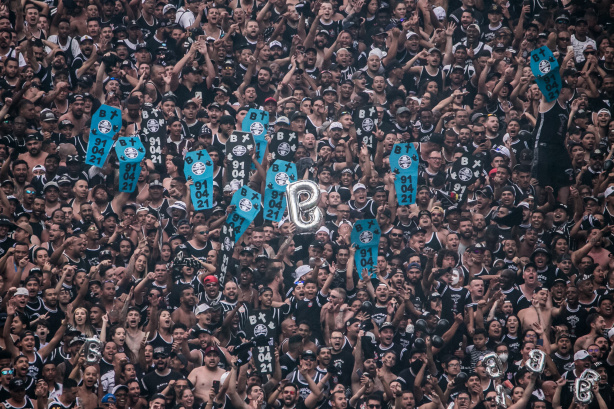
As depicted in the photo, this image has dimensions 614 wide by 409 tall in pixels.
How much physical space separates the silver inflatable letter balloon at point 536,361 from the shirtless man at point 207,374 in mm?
3640

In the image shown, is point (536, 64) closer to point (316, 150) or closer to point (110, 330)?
point (316, 150)

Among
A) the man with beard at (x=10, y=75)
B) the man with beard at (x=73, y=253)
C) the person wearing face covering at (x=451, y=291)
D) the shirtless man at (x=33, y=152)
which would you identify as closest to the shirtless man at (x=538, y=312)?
the person wearing face covering at (x=451, y=291)

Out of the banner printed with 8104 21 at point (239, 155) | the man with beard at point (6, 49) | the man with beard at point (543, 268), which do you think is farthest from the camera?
the man with beard at point (6, 49)

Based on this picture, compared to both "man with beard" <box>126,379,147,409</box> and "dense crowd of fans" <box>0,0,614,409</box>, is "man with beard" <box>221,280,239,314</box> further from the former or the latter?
"man with beard" <box>126,379,147,409</box>

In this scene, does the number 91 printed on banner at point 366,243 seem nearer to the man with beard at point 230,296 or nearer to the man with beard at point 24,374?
the man with beard at point 230,296

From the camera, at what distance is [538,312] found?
51.2 feet

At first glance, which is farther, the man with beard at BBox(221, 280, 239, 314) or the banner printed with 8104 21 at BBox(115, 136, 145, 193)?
the banner printed with 8104 21 at BBox(115, 136, 145, 193)

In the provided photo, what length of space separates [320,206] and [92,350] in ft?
12.1

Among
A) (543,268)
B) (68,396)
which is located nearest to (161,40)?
(68,396)

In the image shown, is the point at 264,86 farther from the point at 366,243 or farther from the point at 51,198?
the point at 51,198

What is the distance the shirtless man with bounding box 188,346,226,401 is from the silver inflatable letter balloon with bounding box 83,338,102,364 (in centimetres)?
114

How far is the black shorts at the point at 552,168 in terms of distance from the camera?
→ 662 inches

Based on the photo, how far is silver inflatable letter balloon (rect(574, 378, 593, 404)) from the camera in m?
14.6

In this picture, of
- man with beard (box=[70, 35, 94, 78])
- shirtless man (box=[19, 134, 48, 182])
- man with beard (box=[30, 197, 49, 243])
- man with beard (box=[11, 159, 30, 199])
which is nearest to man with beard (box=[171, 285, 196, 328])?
man with beard (box=[30, 197, 49, 243])
